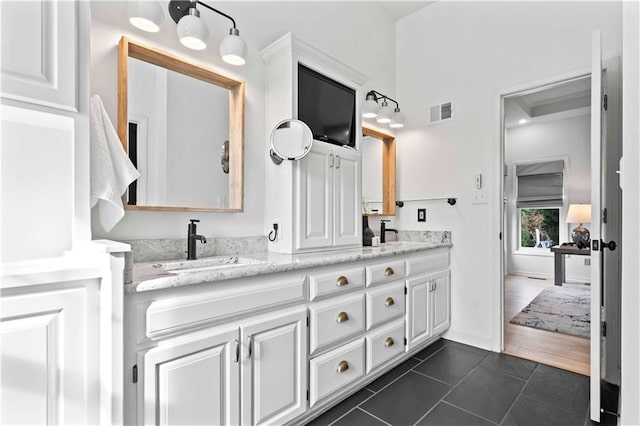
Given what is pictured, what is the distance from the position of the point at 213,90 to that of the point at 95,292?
1.36m

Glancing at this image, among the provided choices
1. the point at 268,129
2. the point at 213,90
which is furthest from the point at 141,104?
the point at 268,129

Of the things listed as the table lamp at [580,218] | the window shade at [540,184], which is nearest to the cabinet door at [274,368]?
the table lamp at [580,218]

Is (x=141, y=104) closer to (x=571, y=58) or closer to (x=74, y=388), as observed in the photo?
(x=74, y=388)

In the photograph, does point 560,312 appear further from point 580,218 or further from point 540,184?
point 540,184

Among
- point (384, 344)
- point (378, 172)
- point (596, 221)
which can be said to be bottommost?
point (384, 344)

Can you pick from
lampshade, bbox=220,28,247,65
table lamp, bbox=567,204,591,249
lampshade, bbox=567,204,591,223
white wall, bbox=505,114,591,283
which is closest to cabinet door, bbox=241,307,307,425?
lampshade, bbox=220,28,247,65

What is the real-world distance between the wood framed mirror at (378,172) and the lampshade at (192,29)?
1615 millimetres

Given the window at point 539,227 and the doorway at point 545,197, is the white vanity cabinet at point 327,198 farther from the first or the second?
the window at point 539,227

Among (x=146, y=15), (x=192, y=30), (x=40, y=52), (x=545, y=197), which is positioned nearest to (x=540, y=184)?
(x=545, y=197)

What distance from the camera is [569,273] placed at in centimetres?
538

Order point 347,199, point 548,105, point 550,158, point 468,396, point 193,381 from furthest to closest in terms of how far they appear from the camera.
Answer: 1. point 550,158
2. point 548,105
3. point 347,199
4. point 468,396
5. point 193,381

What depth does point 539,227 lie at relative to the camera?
602 centimetres

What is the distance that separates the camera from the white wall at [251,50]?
151 centimetres

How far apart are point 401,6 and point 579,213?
429 centimetres
